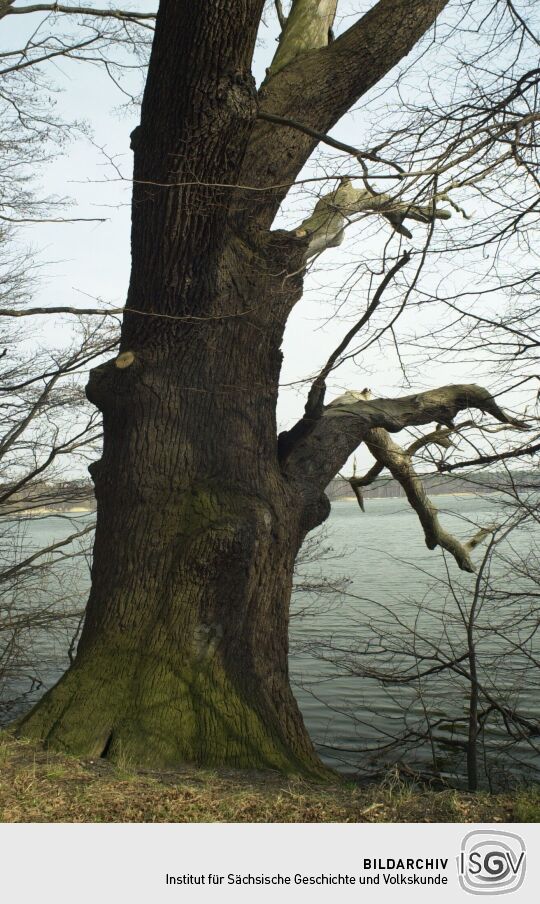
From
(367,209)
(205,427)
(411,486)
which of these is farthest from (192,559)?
(411,486)

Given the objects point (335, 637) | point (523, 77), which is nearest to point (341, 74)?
point (523, 77)

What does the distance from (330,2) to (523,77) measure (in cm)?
321

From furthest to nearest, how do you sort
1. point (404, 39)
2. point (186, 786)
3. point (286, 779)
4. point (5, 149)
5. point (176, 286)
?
point (5, 149) < point (404, 39) < point (176, 286) < point (286, 779) < point (186, 786)

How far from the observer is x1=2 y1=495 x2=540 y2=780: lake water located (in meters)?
6.83

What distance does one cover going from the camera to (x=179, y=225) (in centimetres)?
540

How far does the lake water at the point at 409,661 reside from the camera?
6.83 meters

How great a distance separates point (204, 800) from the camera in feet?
13.2

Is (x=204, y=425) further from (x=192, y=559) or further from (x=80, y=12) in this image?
(x=80, y=12)

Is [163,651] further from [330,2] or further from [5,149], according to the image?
[5,149]

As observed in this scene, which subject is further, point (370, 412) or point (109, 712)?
point (370, 412)
